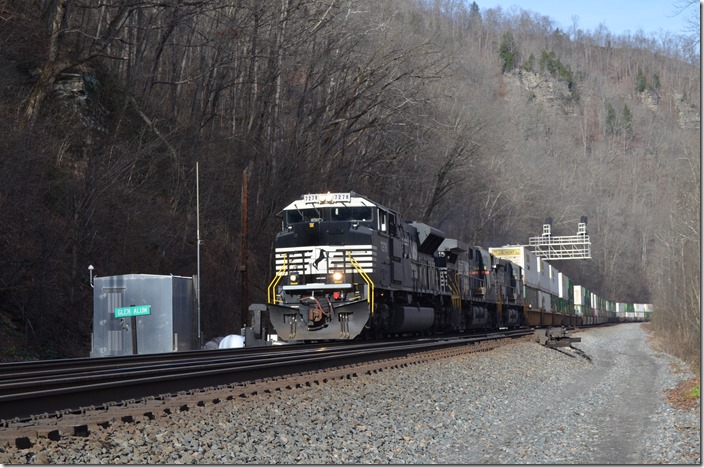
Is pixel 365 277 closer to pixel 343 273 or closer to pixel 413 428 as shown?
pixel 343 273

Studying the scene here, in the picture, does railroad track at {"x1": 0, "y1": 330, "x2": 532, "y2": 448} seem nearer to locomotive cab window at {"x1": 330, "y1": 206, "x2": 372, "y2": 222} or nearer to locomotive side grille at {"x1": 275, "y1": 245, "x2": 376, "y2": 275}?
locomotive side grille at {"x1": 275, "y1": 245, "x2": 376, "y2": 275}

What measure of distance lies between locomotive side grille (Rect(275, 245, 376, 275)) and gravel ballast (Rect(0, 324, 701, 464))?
427 cm

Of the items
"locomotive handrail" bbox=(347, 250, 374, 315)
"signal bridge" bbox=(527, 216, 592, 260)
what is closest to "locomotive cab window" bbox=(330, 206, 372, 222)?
"locomotive handrail" bbox=(347, 250, 374, 315)

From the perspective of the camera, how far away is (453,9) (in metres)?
196

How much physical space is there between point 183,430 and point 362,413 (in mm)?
2974

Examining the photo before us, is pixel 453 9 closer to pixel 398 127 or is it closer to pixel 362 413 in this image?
pixel 398 127

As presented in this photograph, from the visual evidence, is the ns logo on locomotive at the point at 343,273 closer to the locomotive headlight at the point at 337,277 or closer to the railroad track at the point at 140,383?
the locomotive headlight at the point at 337,277

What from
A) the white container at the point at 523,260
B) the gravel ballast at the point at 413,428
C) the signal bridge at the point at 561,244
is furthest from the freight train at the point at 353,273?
the signal bridge at the point at 561,244

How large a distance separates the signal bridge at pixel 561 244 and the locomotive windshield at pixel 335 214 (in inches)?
1991

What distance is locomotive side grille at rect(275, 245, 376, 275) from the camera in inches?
789

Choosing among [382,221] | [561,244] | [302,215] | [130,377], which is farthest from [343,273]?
[561,244]

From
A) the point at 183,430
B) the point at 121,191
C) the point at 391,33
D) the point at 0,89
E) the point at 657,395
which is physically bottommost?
the point at 657,395

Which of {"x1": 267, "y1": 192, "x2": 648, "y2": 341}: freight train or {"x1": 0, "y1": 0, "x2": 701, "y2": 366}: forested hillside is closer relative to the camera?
{"x1": 267, "y1": 192, "x2": 648, "y2": 341}: freight train

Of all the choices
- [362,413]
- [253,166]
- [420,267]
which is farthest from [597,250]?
[362,413]
